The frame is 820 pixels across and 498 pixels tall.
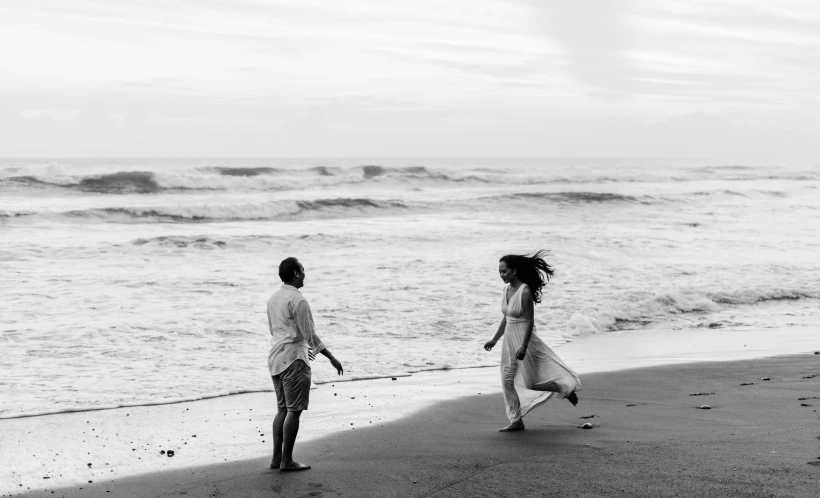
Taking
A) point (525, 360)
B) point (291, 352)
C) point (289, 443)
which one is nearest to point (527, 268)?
point (525, 360)

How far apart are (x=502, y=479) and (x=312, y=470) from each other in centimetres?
127

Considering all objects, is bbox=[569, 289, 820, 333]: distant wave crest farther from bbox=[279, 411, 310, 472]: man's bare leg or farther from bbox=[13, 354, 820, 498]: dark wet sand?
bbox=[279, 411, 310, 472]: man's bare leg

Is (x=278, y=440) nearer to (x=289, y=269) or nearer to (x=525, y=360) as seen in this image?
(x=289, y=269)

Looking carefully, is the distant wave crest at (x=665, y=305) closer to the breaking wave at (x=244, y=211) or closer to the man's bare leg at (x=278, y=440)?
the man's bare leg at (x=278, y=440)

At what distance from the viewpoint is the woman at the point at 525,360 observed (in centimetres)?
617

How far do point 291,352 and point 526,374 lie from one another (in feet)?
6.49

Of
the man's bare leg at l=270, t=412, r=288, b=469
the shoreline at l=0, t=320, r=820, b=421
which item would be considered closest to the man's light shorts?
the man's bare leg at l=270, t=412, r=288, b=469

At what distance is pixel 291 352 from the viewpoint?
5242 millimetres

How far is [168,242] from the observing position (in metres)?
20.2

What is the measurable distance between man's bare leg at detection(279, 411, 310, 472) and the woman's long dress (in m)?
1.74

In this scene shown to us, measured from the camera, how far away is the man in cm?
523

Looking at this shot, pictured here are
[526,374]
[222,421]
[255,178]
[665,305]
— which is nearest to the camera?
[526,374]

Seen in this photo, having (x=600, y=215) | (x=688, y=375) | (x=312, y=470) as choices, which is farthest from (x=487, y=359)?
(x=600, y=215)

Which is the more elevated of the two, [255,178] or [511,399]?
[255,178]
